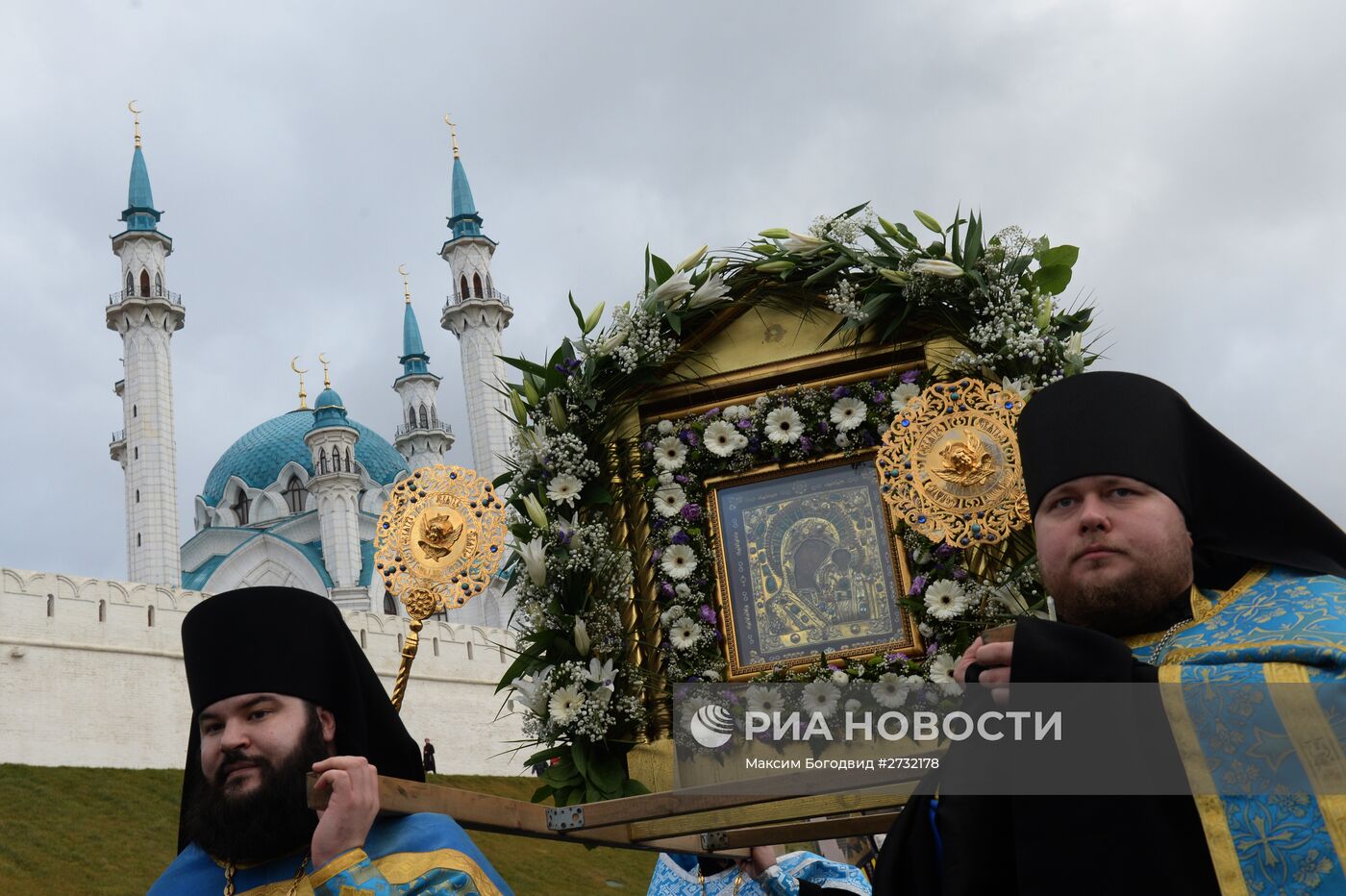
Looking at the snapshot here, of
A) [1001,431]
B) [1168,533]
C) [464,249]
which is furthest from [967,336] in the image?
[464,249]

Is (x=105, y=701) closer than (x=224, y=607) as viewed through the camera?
No

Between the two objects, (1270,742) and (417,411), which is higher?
(417,411)

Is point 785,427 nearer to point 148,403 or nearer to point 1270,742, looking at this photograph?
point 1270,742

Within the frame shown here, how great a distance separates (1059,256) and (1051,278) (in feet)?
0.24

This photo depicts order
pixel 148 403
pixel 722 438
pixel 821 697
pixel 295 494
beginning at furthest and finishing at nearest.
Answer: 1. pixel 295 494
2. pixel 148 403
3. pixel 722 438
4. pixel 821 697

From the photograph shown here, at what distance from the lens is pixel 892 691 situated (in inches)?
163

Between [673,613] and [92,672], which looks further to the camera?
[92,672]

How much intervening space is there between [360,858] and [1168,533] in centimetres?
175

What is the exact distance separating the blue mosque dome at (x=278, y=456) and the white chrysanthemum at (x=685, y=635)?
4541 centimetres

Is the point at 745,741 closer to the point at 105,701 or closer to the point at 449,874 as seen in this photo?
the point at 449,874

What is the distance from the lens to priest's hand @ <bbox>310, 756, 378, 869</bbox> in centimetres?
287

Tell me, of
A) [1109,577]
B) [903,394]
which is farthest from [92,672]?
[1109,577]

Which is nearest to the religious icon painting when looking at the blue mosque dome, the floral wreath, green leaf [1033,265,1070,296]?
the floral wreath

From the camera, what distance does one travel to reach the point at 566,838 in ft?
11.8
